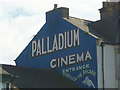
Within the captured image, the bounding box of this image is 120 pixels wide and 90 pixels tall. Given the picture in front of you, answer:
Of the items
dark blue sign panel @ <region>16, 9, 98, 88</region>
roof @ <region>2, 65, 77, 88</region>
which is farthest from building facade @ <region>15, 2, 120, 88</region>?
roof @ <region>2, 65, 77, 88</region>

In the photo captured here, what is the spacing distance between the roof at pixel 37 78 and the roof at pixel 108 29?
582 centimetres

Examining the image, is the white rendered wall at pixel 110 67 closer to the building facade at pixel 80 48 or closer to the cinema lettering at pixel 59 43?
the building facade at pixel 80 48

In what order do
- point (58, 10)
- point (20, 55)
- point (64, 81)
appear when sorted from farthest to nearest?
1. point (20, 55)
2. point (58, 10)
3. point (64, 81)

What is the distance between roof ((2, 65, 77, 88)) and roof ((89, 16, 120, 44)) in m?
5.82

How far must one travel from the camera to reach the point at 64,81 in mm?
38000

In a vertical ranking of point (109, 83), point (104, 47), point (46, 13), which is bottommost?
point (109, 83)

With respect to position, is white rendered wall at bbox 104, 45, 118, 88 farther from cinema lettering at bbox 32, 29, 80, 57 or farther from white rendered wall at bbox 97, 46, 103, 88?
cinema lettering at bbox 32, 29, 80, 57

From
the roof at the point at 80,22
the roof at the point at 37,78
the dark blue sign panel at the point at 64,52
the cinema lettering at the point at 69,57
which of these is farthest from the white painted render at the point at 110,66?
the roof at the point at 80,22

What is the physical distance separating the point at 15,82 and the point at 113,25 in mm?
11810

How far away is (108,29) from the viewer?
3984 centimetres

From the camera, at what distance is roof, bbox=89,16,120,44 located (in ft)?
124

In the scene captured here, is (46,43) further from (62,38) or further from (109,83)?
(109,83)

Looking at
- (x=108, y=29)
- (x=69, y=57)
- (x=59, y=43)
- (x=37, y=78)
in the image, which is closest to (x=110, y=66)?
(x=69, y=57)

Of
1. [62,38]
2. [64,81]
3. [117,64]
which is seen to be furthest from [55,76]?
[117,64]
